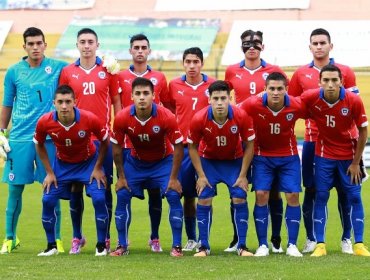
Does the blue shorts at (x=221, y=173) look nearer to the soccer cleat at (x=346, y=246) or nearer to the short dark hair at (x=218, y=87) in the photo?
the short dark hair at (x=218, y=87)

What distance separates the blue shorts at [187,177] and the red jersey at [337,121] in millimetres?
1281

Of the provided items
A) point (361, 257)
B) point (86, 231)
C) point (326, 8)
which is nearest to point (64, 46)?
→ point (326, 8)

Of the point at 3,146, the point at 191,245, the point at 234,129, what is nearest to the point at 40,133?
the point at 3,146

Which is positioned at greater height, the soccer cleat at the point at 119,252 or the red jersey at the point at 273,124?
the red jersey at the point at 273,124

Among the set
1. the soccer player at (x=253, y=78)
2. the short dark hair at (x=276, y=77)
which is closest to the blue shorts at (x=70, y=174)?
the soccer player at (x=253, y=78)

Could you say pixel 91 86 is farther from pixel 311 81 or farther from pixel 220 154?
pixel 311 81

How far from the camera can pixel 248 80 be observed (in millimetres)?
10531

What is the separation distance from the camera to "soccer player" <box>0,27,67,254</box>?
10562mm

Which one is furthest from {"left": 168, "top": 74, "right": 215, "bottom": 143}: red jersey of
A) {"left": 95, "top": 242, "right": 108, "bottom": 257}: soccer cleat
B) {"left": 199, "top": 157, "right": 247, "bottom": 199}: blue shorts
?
{"left": 95, "top": 242, "right": 108, "bottom": 257}: soccer cleat

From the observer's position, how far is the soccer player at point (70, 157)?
9.91 m

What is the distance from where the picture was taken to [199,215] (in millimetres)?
9992

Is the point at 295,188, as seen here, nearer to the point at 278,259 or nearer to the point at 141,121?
the point at 278,259

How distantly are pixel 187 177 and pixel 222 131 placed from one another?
890 mm

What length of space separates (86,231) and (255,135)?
11.5 feet
